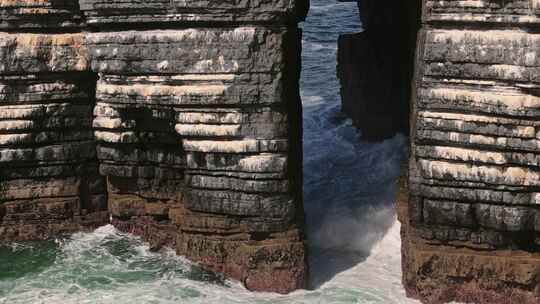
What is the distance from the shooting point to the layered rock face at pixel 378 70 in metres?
15.7

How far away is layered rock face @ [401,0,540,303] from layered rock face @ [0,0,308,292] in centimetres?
170

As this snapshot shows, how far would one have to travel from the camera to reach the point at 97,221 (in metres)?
10.5

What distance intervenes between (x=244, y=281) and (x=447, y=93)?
360cm

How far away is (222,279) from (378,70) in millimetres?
8749

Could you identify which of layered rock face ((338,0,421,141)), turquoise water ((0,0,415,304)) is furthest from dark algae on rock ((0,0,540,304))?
layered rock face ((338,0,421,141))

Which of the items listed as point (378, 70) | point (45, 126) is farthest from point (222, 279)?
point (378, 70)

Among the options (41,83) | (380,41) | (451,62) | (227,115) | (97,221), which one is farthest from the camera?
(380,41)

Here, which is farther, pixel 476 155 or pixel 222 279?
pixel 222 279

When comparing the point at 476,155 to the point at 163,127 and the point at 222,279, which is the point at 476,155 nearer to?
the point at 222,279

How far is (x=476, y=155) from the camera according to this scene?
25.7 feet

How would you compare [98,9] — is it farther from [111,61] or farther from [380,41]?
[380,41]

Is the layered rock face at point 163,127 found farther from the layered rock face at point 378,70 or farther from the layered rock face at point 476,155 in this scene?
the layered rock face at point 378,70

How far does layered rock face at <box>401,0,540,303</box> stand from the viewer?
7.50 m

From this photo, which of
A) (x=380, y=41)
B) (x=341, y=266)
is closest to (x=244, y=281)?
(x=341, y=266)
